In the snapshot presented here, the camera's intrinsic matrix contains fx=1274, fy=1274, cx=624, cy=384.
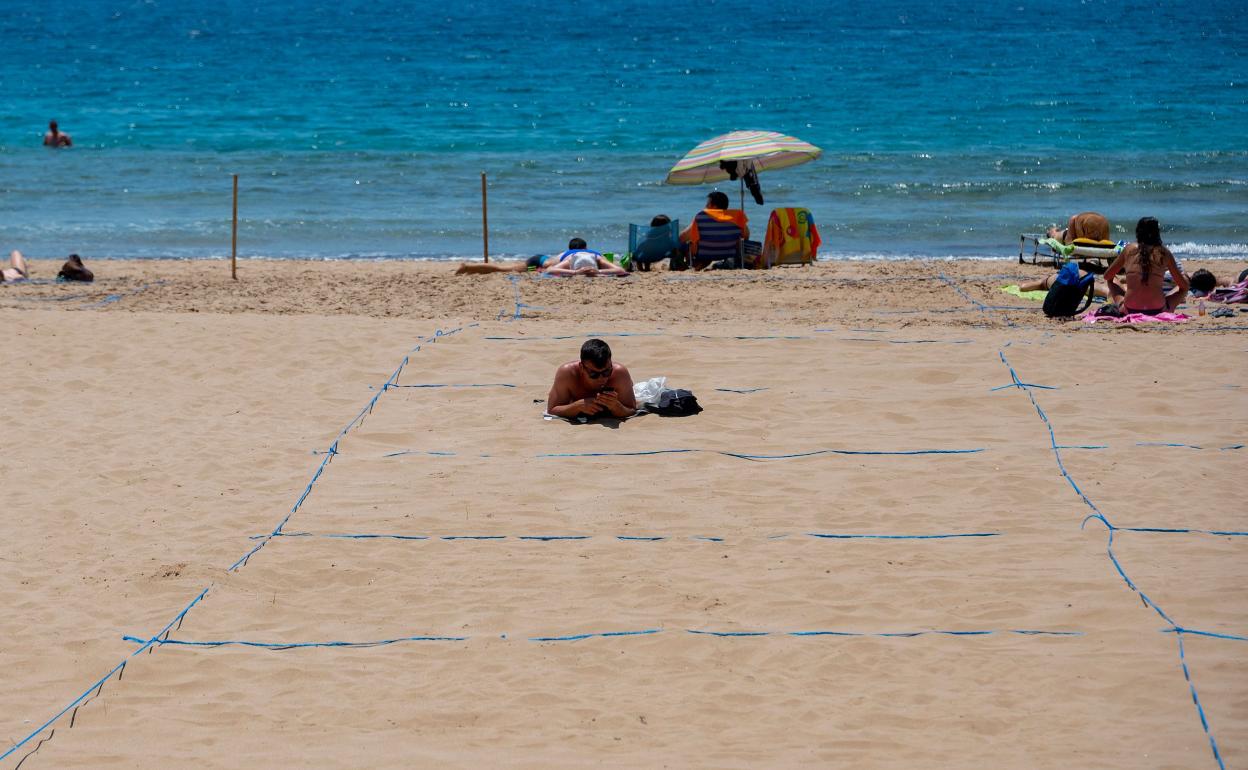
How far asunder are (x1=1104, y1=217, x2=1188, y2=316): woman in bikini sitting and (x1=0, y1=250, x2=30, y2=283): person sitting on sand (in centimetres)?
1011

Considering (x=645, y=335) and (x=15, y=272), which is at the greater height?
(x=15, y=272)

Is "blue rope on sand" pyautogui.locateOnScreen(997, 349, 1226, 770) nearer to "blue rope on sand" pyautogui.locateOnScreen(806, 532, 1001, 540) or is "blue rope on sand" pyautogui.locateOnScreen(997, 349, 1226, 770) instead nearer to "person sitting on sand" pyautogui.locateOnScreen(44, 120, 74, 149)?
"blue rope on sand" pyautogui.locateOnScreen(806, 532, 1001, 540)

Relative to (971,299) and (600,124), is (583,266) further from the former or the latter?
(600,124)

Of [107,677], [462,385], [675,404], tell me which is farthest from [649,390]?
[107,677]

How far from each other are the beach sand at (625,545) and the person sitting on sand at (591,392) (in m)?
0.20

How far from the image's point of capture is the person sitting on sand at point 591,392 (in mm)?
7648

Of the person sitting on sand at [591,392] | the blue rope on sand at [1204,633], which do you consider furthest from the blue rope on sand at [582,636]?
the person sitting on sand at [591,392]

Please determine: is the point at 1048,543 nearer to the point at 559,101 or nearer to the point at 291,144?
the point at 291,144

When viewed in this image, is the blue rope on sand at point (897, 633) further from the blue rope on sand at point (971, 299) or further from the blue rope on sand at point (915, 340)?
the blue rope on sand at point (971, 299)

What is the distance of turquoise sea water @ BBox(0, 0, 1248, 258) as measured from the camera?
1767 cm

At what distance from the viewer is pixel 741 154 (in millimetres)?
12805

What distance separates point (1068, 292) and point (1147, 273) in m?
0.61

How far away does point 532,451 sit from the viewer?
725cm

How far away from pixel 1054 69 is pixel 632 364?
101 feet
